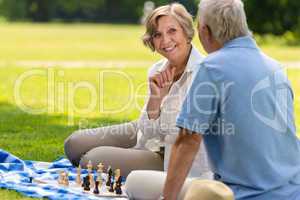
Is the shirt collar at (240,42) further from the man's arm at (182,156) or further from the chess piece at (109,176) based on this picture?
the chess piece at (109,176)

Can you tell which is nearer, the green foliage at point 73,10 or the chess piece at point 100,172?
the chess piece at point 100,172

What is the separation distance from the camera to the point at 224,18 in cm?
431

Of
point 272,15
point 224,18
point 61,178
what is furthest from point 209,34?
point 272,15

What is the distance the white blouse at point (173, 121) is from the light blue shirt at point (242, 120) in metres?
0.90

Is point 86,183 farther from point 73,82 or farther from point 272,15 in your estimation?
point 272,15

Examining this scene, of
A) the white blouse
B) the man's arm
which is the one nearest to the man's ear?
the man's arm

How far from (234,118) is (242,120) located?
1.7 inches

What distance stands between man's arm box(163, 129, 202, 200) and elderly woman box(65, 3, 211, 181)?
3.31 ft

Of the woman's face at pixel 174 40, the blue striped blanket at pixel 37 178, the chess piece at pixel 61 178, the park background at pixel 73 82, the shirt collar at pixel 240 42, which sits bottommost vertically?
the park background at pixel 73 82

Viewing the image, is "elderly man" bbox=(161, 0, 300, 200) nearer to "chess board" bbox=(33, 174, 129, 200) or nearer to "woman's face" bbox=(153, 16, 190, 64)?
"chess board" bbox=(33, 174, 129, 200)

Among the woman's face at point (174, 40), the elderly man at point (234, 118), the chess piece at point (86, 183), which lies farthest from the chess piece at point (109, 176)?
the elderly man at point (234, 118)

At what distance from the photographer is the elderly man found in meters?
4.30

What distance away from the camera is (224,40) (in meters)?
4.40

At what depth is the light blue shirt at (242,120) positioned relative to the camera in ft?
14.1
